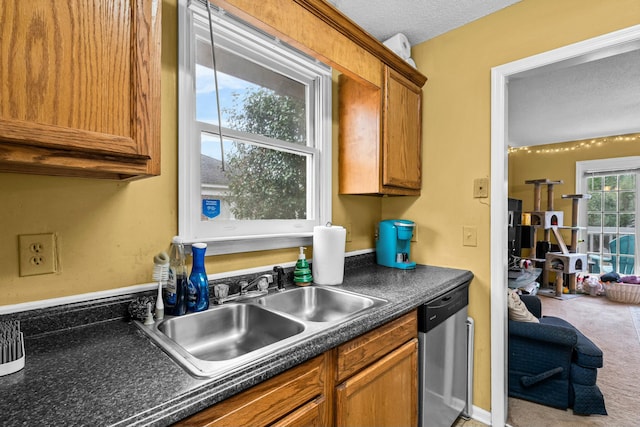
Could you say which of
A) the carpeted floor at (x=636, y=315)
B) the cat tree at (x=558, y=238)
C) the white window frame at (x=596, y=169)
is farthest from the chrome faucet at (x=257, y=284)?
the white window frame at (x=596, y=169)

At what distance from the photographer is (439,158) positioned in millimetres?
2156

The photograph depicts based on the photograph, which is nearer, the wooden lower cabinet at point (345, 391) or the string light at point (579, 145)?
the wooden lower cabinet at point (345, 391)

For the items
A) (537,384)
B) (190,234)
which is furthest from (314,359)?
(537,384)

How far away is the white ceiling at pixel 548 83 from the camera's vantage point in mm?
1863

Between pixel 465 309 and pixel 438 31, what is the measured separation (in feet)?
5.81

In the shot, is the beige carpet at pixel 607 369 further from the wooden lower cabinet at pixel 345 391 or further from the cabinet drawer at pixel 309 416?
Answer: the cabinet drawer at pixel 309 416

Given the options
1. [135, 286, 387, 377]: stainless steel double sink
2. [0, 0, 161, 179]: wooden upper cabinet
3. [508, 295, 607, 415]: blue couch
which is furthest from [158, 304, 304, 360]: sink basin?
[508, 295, 607, 415]: blue couch

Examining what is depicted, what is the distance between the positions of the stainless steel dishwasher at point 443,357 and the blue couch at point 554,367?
0.56m

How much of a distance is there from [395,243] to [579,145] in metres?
5.19

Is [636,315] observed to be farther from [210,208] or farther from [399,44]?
[210,208]

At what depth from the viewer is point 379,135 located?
185cm

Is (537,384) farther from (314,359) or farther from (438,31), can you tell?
(438,31)

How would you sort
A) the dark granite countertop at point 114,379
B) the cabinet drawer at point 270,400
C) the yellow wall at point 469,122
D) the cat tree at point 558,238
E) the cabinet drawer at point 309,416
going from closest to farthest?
the dark granite countertop at point 114,379 < the cabinet drawer at point 270,400 < the cabinet drawer at point 309,416 < the yellow wall at point 469,122 < the cat tree at point 558,238

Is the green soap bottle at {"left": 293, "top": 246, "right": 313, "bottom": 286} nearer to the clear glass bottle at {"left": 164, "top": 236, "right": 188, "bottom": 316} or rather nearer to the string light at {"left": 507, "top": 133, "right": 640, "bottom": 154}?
the clear glass bottle at {"left": 164, "top": 236, "right": 188, "bottom": 316}
